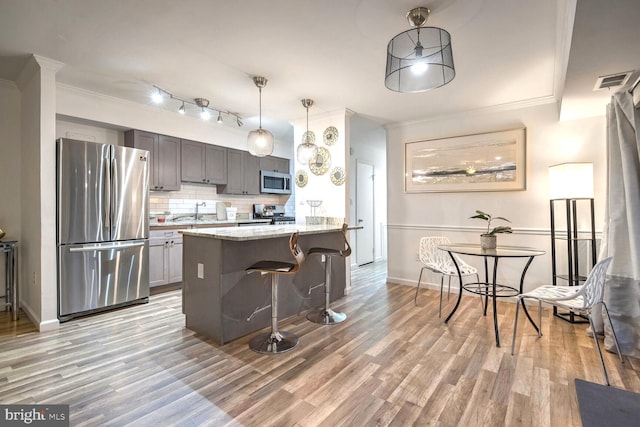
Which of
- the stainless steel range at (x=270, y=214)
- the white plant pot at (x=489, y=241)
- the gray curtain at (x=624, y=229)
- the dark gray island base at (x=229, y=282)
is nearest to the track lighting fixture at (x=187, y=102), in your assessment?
the dark gray island base at (x=229, y=282)

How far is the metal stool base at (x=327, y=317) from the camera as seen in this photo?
10.1 feet

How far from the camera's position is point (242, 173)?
5484 mm

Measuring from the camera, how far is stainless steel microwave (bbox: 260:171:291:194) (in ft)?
19.0

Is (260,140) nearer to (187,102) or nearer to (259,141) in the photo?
(259,141)

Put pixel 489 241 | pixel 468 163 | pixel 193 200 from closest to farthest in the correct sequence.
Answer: pixel 489 241 → pixel 468 163 → pixel 193 200

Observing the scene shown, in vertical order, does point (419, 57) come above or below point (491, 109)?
below

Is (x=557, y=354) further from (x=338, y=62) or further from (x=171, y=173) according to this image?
(x=171, y=173)

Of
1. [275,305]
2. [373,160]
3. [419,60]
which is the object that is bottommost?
[275,305]

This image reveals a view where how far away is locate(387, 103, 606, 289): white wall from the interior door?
1.20 meters

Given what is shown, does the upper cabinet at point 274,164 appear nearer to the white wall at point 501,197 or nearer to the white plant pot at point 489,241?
the white wall at point 501,197

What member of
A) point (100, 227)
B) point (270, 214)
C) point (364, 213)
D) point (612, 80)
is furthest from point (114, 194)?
point (612, 80)

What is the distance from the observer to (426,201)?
4.51 m

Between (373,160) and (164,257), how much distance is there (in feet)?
14.4

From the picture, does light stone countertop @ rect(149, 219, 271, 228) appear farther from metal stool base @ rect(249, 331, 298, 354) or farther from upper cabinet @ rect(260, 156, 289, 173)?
metal stool base @ rect(249, 331, 298, 354)
